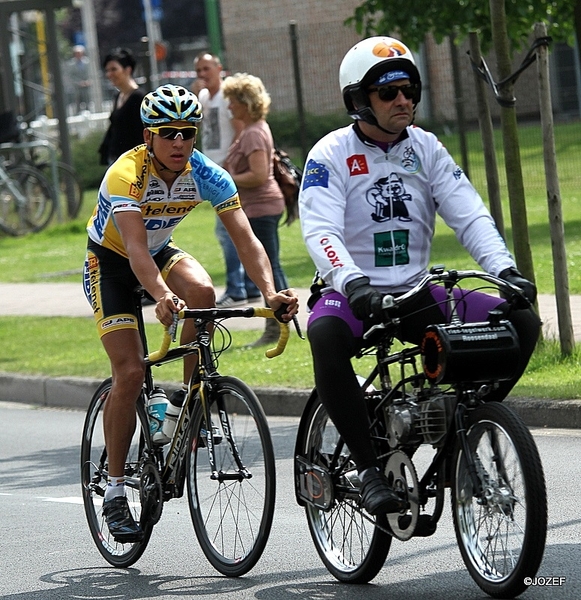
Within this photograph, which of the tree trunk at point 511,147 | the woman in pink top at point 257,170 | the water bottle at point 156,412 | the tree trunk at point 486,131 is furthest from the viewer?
the woman in pink top at point 257,170

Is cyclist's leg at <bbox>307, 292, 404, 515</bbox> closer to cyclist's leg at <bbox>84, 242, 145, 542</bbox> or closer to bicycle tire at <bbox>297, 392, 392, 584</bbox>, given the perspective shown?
bicycle tire at <bbox>297, 392, 392, 584</bbox>

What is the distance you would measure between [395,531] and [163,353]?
1193 mm

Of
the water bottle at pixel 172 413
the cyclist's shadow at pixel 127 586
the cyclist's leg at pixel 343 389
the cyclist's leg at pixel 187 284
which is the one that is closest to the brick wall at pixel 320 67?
the cyclist's leg at pixel 187 284

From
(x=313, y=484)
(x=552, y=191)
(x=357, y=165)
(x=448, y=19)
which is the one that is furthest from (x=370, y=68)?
(x=448, y=19)

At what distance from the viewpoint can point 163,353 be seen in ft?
19.4

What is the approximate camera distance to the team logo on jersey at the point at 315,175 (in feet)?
18.4

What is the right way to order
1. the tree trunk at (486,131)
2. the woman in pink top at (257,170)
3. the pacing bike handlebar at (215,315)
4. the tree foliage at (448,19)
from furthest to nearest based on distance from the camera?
the tree foliage at (448,19), the woman in pink top at (257,170), the tree trunk at (486,131), the pacing bike handlebar at (215,315)

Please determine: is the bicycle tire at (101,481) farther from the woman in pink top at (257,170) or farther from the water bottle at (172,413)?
the woman in pink top at (257,170)

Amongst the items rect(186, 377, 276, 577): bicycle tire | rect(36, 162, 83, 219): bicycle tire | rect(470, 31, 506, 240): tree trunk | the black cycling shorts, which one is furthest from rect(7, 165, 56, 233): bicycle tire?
rect(186, 377, 276, 577): bicycle tire

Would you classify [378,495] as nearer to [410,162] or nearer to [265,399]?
[410,162]

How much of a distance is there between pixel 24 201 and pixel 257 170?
39.2 ft

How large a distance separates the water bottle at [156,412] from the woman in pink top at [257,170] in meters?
5.59

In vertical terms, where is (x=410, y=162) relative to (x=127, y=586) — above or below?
above

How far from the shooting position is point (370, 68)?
5629mm
